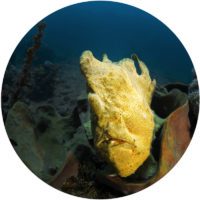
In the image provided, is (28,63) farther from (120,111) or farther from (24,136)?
(120,111)

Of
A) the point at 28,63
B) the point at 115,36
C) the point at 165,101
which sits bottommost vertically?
the point at 165,101

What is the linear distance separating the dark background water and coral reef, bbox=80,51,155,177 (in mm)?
131

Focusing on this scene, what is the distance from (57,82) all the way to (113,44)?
2.59 feet

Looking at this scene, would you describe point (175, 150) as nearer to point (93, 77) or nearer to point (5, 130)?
point (93, 77)

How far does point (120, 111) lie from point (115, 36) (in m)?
0.91

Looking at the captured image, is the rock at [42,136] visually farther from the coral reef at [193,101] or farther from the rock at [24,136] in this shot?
the coral reef at [193,101]

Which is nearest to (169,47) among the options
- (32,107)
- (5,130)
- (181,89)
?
(181,89)

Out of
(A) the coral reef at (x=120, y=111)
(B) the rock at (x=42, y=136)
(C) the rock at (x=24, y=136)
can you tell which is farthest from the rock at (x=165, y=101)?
(C) the rock at (x=24, y=136)

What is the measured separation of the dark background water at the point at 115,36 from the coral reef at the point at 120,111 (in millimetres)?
131

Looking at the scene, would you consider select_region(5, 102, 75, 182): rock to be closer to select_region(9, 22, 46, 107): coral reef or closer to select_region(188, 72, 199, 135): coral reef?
select_region(9, 22, 46, 107): coral reef

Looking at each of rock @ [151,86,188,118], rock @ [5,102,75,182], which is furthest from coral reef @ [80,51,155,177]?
rock @ [5,102,75,182]

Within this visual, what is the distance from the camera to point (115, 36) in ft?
18.8

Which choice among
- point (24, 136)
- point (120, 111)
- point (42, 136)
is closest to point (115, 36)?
point (120, 111)

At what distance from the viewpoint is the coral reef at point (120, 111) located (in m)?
5.49
